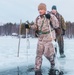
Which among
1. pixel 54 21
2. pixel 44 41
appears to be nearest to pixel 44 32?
pixel 44 41

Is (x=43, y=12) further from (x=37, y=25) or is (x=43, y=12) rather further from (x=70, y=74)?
(x=70, y=74)

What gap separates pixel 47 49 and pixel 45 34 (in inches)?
16.0

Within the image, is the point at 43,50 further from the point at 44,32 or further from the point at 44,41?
the point at 44,32

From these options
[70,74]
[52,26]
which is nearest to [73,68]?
[70,74]

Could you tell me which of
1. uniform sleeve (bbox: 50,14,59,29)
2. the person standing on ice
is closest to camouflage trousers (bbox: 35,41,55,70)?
the person standing on ice

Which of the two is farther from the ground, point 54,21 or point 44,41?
point 54,21

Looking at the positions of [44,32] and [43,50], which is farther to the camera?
[43,50]

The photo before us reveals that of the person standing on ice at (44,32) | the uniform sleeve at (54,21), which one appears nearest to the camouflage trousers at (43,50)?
the person standing on ice at (44,32)

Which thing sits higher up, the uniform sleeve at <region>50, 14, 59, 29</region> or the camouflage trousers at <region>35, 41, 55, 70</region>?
the uniform sleeve at <region>50, 14, 59, 29</region>

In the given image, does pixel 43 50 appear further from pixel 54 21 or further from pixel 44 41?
pixel 54 21

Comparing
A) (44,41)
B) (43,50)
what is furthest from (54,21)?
(43,50)

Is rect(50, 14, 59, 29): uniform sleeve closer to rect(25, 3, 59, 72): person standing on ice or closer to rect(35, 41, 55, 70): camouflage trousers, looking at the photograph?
rect(25, 3, 59, 72): person standing on ice

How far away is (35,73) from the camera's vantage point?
→ 9.70 meters

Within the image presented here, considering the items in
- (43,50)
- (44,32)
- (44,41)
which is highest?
(44,32)
